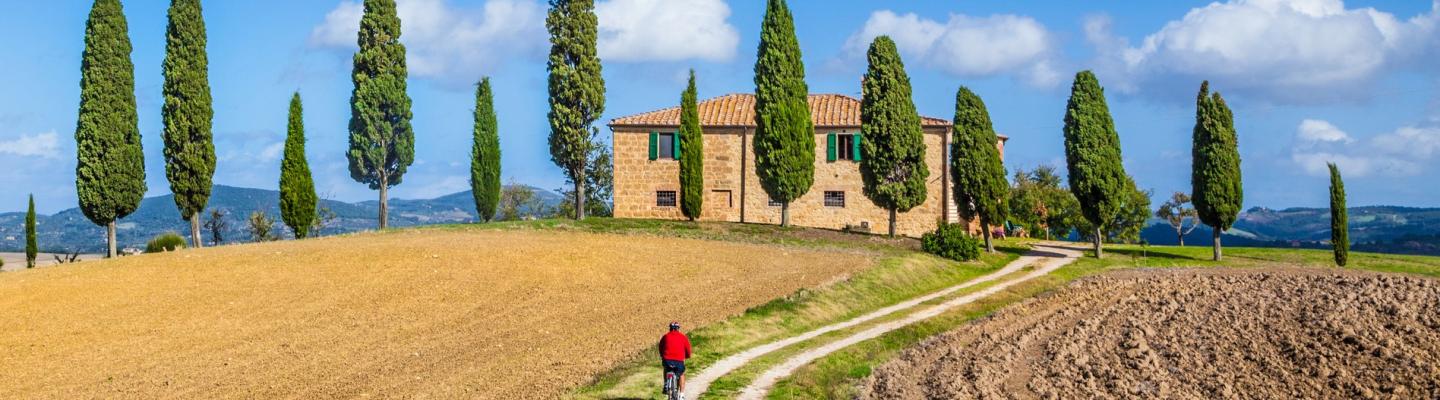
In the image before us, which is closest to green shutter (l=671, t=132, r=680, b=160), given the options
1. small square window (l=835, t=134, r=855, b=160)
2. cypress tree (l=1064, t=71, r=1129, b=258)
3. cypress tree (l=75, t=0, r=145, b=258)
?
small square window (l=835, t=134, r=855, b=160)

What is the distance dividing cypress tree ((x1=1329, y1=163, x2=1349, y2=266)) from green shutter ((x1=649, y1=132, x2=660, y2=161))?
33.0 m

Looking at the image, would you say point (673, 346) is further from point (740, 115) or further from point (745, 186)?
point (740, 115)

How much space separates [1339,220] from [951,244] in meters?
16.9

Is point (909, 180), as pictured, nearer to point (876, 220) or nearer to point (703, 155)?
point (876, 220)

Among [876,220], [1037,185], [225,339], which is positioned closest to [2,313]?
[225,339]

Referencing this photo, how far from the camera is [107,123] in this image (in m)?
52.1

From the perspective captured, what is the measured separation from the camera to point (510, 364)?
25.7 metres

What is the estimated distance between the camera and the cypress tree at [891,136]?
57.2 metres

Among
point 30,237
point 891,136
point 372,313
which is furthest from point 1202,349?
point 30,237

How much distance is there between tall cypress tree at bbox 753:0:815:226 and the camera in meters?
59.2

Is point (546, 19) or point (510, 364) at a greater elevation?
point (546, 19)

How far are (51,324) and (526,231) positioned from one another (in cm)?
2502

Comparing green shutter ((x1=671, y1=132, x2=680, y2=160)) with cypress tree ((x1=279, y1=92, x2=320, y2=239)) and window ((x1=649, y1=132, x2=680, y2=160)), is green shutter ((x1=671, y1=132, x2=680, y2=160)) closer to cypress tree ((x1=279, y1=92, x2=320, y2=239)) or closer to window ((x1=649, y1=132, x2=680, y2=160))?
window ((x1=649, y1=132, x2=680, y2=160))

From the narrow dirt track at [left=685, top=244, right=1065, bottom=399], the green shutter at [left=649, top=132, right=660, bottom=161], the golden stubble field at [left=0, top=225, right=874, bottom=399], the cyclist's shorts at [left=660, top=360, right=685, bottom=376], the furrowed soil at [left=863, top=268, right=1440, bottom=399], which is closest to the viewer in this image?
the cyclist's shorts at [left=660, top=360, right=685, bottom=376]
